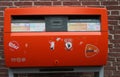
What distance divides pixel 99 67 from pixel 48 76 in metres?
0.99

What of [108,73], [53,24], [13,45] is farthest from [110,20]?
[13,45]

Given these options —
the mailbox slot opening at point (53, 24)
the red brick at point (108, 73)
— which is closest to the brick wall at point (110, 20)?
the red brick at point (108, 73)

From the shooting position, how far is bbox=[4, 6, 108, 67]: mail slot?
153 inches

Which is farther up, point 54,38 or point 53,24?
point 53,24

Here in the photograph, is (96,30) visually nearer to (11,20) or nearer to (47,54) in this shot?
(47,54)

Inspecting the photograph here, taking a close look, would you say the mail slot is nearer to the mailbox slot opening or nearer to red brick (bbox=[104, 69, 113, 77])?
the mailbox slot opening

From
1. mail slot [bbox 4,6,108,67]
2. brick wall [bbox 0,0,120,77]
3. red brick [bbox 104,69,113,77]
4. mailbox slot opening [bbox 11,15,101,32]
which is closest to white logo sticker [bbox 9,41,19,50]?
mail slot [bbox 4,6,108,67]

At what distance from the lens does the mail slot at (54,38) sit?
12.8 ft

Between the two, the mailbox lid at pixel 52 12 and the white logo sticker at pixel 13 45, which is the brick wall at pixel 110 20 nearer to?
the mailbox lid at pixel 52 12

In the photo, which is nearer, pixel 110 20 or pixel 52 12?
pixel 52 12

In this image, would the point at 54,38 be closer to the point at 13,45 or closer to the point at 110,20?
the point at 13,45

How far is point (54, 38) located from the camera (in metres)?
3.90

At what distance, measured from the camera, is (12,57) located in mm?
3910

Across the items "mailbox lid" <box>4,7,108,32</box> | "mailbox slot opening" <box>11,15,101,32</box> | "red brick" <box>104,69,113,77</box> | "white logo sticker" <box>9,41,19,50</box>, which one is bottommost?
"red brick" <box>104,69,113,77</box>
